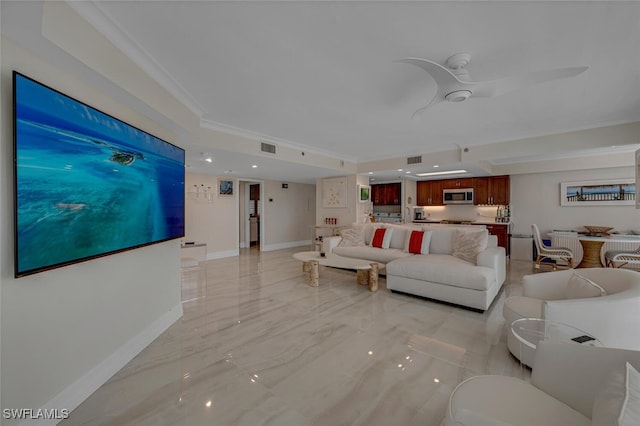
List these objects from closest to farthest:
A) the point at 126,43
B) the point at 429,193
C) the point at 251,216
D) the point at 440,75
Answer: the point at 126,43
the point at 440,75
the point at 429,193
the point at 251,216

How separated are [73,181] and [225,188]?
18.0 feet

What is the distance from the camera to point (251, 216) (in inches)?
355

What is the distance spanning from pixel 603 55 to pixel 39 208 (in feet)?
13.3

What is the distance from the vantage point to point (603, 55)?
2.05m

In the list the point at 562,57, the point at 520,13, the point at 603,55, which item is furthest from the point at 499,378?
the point at 603,55

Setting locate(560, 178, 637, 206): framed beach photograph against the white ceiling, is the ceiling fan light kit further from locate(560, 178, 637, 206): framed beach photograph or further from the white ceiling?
locate(560, 178, 637, 206): framed beach photograph

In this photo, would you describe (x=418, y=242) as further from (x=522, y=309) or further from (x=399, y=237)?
(x=522, y=309)

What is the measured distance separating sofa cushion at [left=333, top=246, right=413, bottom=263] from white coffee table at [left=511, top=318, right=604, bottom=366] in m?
2.68

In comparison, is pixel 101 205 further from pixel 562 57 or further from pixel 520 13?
pixel 562 57

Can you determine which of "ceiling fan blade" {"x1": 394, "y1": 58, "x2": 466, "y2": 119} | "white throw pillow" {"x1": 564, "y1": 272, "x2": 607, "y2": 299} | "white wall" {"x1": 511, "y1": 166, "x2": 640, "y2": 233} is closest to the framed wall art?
"ceiling fan blade" {"x1": 394, "y1": 58, "x2": 466, "y2": 119}

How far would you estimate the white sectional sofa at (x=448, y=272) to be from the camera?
3213 millimetres

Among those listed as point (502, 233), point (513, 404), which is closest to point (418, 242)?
point (502, 233)

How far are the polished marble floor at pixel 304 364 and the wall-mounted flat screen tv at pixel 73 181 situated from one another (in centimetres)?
104

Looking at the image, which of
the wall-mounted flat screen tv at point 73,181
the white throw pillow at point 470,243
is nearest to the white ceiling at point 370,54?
the wall-mounted flat screen tv at point 73,181
